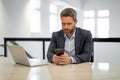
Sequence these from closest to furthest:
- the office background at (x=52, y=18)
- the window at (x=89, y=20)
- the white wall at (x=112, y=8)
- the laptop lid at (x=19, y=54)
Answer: the laptop lid at (x=19, y=54) → the office background at (x=52, y=18) → the white wall at (x=112, y=8) → the window at (x=89, y=20)

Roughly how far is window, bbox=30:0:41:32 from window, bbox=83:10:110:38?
474 centimetres

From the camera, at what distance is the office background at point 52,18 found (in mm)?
2941

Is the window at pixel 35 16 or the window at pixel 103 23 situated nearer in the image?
the window at pixel 35 16

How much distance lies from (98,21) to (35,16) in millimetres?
5157

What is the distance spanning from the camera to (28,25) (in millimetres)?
6500

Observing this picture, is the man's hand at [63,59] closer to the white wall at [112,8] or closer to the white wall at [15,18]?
the white wall at [15,18]

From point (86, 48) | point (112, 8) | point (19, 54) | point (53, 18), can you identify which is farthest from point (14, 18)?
point (112, 8)

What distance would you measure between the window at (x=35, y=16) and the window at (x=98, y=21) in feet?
15.6

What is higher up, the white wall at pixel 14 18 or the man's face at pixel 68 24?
the white wall at pixel 14 18

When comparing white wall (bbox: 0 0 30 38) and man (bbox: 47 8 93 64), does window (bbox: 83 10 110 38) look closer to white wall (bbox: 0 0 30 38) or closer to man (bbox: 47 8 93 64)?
white wall (bbox: 0 0 30 38)

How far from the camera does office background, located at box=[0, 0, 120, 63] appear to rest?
2941 millimetres

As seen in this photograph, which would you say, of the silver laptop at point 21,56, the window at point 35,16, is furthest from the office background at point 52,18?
the silver laptop at point 21,56

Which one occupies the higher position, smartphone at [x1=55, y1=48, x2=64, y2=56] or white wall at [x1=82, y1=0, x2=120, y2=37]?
white wall at [x1=82, y1=0, x2=120, y2=37]

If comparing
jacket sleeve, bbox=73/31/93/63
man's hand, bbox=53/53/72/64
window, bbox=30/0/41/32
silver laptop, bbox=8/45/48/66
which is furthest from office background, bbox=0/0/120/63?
silver laptop, bbox=8/45/48/66
